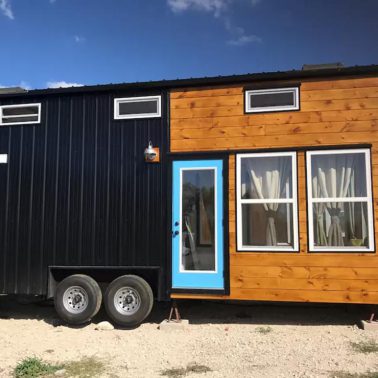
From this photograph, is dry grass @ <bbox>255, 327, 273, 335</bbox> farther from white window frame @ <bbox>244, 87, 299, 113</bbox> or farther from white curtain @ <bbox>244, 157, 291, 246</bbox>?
white window frame @ <bbox>244, 87, 299, 113</bbox>

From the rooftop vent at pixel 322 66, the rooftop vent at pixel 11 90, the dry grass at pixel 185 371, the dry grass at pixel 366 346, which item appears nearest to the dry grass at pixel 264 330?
the dry grass at pixel 366 346

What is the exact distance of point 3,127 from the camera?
26.0ft

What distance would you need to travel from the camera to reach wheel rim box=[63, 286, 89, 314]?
721cm

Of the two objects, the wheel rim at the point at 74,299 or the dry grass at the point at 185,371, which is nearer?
the dry grass at the point at 185,371

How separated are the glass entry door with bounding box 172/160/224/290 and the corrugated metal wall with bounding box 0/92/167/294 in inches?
10.1

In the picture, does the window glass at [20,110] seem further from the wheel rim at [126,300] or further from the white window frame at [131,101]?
the wheel rim at [126,300]

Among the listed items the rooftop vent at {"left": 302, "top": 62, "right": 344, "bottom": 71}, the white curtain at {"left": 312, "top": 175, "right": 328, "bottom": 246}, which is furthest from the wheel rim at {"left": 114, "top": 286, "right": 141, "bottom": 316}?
the rooftop vent at {"left": 302, "top": 62, "right": 344, "bottom": 71}

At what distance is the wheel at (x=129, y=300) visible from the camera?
22.9 feet

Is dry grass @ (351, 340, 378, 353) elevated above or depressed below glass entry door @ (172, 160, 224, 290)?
below

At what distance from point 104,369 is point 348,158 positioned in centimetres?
445

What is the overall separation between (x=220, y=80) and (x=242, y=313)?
3744 millimetres

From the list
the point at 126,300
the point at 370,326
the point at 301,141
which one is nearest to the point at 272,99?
the point at 301,141

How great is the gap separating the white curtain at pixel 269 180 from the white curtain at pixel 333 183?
17.7 inches

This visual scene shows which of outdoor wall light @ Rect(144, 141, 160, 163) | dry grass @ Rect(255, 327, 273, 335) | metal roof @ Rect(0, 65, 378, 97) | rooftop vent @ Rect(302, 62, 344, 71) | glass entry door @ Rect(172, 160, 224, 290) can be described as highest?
rooftop vent @ Rect(302, 62, 344, 71)
